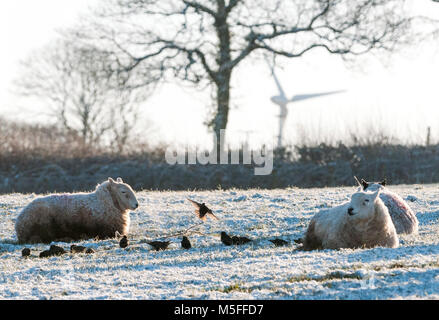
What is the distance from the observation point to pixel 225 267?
8.59 meters

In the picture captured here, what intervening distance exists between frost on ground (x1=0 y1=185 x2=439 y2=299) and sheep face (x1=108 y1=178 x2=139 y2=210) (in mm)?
599

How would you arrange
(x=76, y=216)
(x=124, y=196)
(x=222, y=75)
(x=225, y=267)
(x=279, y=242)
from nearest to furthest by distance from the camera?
(x=225, y=267)
(x=279, y=242)
(x=76, y=216)
(x=124, y=196)
(x=222, y=75)

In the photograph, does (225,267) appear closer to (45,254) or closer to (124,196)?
(45,254)

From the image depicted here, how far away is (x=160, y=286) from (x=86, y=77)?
3935 cm

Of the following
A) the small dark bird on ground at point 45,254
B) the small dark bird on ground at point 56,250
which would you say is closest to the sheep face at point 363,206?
the small dark bird on ground at point 56,250

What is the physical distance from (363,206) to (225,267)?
2185 mm

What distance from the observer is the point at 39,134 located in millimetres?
35969

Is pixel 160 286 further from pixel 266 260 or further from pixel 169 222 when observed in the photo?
pixel 169 222

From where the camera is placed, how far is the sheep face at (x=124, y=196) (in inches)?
509

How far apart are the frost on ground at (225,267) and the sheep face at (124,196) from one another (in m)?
0.60

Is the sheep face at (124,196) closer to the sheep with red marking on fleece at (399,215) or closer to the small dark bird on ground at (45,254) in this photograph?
the small dark bird on ground at (45,254)

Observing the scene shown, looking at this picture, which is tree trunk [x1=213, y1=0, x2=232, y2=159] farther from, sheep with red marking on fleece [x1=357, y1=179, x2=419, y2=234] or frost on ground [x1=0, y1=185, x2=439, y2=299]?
sheep with red marking on fleece [x1=357, y1=179, x2=419, y2=234]

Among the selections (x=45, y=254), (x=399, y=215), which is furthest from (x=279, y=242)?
(x=45, y=254)

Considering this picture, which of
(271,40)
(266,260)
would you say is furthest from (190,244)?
(271,40)
